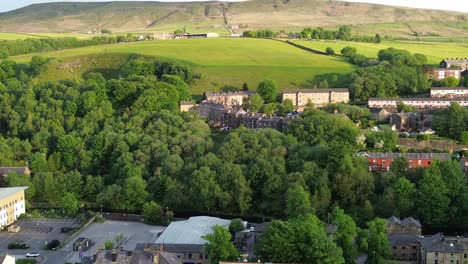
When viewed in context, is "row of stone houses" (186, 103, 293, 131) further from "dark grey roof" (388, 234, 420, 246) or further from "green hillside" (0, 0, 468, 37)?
"green hillside" (0, 0, 468, 37)

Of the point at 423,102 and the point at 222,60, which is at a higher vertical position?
the point at 222,60

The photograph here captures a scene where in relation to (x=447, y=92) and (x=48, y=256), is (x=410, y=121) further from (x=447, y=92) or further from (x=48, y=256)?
(x=48, y=256)

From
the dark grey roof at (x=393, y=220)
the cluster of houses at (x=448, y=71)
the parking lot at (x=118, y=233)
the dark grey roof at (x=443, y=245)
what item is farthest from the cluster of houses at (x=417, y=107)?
the parking lot at (x=118, y=233)

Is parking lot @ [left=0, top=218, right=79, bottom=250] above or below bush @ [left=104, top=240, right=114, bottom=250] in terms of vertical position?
below

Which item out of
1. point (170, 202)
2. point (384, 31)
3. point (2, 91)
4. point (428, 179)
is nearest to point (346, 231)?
point (428, 179)

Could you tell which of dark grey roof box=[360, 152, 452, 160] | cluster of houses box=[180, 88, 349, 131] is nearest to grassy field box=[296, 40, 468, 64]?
cluster of houses box=[180, 88, 349, 131]

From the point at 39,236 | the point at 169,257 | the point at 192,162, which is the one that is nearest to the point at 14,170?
the point at 39,236
